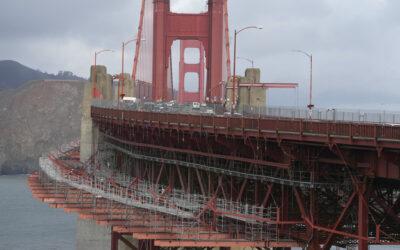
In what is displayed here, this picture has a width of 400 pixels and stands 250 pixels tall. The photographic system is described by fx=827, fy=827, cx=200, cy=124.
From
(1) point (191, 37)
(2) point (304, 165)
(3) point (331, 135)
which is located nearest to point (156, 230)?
(2) point (304, 165)

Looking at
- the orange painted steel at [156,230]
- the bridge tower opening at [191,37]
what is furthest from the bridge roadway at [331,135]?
the bridge tower opening at [191,37]

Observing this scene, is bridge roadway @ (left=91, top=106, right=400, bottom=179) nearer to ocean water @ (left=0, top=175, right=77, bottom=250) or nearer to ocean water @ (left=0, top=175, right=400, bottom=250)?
ocean water @ (left=0, top=175, right=400, bottom=250)

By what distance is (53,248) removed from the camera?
84.5 meters

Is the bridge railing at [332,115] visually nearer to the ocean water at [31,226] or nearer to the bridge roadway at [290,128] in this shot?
the bridge roadway at [290,128]

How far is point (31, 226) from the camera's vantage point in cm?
10256

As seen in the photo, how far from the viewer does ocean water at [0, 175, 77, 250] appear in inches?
3467

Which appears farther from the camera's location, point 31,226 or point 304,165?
point 31,226

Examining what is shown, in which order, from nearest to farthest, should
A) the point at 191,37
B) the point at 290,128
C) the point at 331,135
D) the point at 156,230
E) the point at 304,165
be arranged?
the point at 331,135, the point at 290,128, the point at 304,165, the point at 156,230, the point at 191,37

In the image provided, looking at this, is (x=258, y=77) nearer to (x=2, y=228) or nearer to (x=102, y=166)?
(x=102, y=166)

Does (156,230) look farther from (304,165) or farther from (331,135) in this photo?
(331,135)

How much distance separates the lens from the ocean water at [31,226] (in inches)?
3467

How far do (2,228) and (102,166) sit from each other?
38.0 m

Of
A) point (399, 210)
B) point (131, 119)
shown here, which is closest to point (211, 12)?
point (131, 119)

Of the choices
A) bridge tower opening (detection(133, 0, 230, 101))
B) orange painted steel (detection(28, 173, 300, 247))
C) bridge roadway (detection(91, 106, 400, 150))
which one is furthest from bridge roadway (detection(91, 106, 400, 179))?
bridge tower opening (detection(133, 0, 230, 101))
